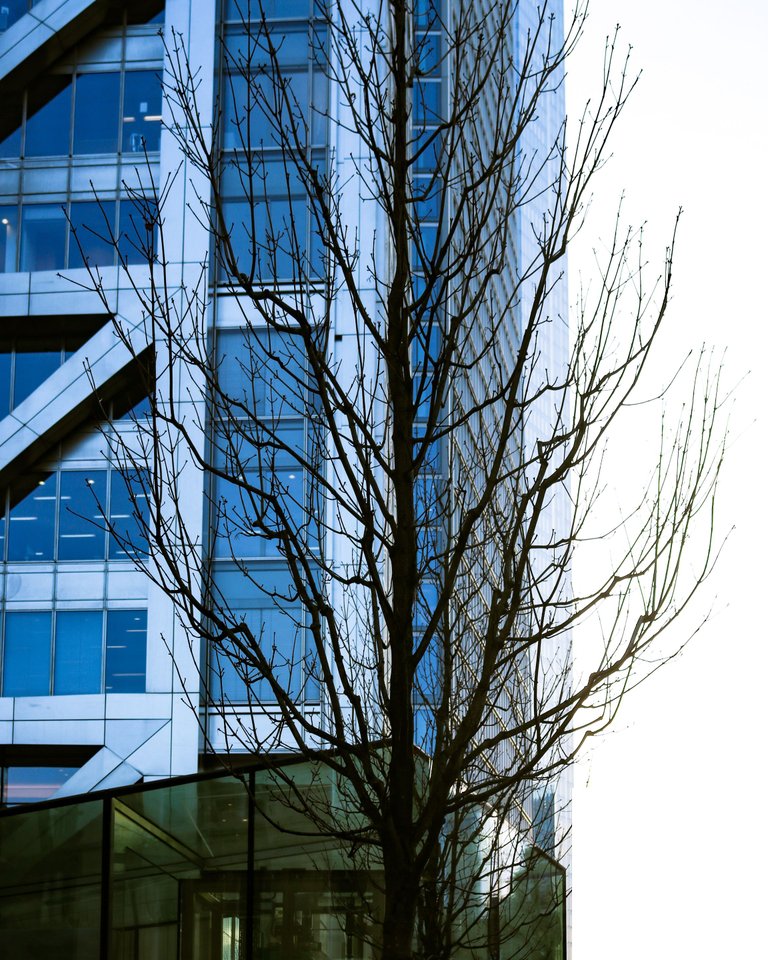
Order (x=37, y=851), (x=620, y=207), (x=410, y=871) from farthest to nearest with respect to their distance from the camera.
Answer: (x=37, y=851) → (x=620, y=207) → (x=410, y=871)

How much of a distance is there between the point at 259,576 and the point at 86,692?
5.08 m

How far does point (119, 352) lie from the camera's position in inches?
1230

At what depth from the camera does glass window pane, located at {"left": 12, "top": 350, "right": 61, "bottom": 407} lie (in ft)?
110

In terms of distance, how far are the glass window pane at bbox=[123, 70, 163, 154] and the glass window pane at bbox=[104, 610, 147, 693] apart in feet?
39.1

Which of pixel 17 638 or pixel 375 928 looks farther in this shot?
pixel 17 638

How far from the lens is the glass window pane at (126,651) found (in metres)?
31.0

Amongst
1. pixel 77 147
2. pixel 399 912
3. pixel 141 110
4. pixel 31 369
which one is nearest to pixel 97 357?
pixel 31 369

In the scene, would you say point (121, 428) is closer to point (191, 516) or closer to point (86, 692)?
point (191, 516)

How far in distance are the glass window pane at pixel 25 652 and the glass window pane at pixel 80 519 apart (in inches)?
67.8

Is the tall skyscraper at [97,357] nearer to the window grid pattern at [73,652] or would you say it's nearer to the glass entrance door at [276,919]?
the window grid pattern at [73,652]

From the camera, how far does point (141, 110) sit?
110 ft

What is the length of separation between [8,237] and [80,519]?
7636 millimetres

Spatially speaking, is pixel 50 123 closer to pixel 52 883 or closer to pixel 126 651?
pixel 126 651

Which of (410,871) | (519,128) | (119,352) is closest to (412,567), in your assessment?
(410,871)
